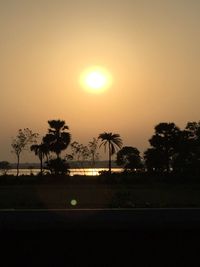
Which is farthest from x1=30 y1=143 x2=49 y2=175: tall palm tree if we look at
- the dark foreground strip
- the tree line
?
the dark foreground strip

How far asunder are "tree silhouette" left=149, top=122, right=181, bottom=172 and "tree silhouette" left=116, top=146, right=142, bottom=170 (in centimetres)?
702

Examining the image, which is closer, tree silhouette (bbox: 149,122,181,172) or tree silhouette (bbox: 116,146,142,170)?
tree silhouette (bbox: 149,122,181,172)

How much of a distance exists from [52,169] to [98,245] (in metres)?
55.9

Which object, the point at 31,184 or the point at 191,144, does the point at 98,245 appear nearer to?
the point at 31,184

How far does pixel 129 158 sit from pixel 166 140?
10760 mm

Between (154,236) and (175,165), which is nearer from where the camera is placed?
(154,236)

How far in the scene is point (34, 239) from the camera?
1.65 meters

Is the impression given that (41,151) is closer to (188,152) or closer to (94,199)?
(188,152)

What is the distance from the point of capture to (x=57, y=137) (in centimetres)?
5859

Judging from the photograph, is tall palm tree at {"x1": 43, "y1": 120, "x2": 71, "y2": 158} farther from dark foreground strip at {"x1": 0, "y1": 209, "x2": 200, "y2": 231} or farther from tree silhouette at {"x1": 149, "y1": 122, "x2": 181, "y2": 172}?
dark foreground strip at {"x1": 0, "y1": 209, "x2": 200, "y2": 231}

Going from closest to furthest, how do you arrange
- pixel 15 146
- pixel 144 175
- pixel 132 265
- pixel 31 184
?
pixel 132 265 < pixel 31 184 < pixel 144 175 < pixel 15 146

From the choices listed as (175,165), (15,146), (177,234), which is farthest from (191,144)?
(177,234)

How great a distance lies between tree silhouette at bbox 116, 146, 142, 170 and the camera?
6694 cm

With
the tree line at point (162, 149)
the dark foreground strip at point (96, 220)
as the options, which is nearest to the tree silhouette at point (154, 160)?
the tree line at point (162, 149)
